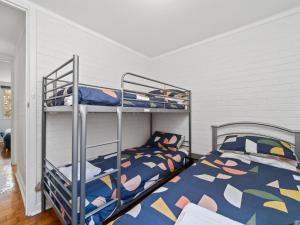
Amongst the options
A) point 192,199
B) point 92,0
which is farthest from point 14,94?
point 192,199

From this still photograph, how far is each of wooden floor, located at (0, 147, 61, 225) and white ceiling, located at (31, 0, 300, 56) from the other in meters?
2.56

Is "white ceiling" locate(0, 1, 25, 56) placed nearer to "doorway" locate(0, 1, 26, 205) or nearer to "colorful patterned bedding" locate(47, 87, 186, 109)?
"doorway" locate(0, 1, 26, 205)

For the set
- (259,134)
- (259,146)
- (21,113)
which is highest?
(21,113)

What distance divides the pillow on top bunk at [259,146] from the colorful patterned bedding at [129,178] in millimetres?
761

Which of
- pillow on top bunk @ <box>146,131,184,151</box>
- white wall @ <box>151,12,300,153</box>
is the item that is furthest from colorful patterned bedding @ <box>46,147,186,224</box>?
white wall @ <box>151,12,300,153</box>

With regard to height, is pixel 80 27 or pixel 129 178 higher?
pixel 80 27

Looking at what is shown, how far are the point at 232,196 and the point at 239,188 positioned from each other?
0.55 ft

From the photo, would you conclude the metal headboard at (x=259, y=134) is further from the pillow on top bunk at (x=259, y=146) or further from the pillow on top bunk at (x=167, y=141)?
the pillow on top bunk at (x=167, y=141)

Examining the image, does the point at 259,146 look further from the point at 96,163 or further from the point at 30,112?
the point at 30,112

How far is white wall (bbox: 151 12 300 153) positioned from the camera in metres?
1.95

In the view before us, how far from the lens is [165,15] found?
6.74 ft

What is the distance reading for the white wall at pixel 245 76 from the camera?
1.95 m

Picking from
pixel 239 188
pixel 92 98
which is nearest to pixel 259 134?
pixel 239 188

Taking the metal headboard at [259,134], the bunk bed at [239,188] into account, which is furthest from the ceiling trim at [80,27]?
the bunk bed at [239,188]
